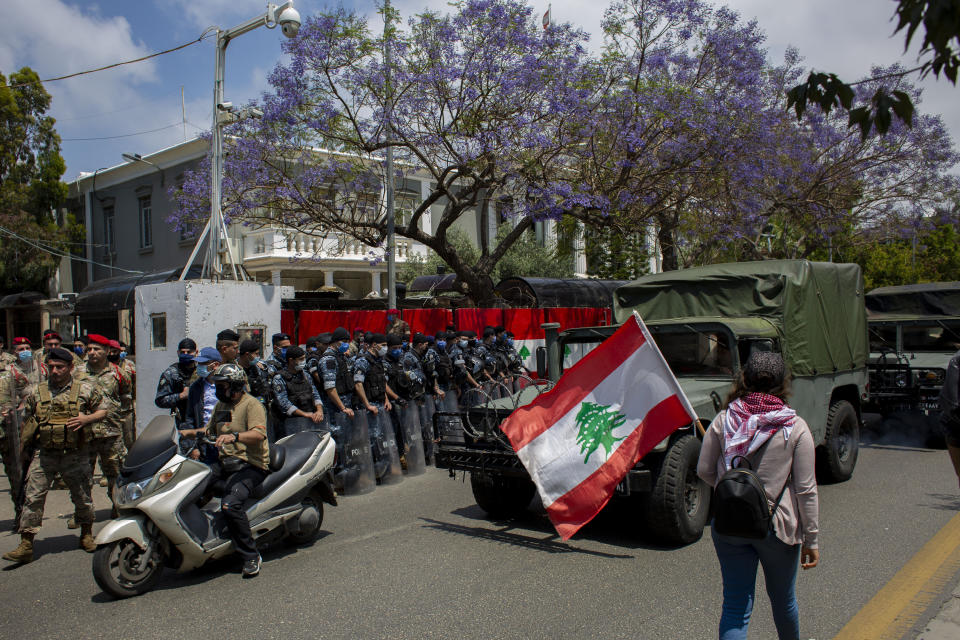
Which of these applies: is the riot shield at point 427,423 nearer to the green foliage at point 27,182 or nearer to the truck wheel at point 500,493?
the truck wheel at point 500,493

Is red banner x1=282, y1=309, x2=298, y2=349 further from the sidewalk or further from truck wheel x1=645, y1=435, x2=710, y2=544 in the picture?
the sidewalk

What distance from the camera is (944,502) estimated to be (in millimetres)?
7176

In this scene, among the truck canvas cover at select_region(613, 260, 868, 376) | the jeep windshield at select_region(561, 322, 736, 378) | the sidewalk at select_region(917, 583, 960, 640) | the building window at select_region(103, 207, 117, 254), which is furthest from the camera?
the building window at select_region(103, 207, 117, 254)

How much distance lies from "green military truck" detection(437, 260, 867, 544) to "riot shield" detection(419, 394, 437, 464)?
2735 millimetres

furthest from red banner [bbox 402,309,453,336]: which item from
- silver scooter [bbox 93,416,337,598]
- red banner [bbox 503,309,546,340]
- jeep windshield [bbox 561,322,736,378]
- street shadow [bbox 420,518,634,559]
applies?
silver scooter [bbox 93,416,337,598]

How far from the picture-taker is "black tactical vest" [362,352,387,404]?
9141 millimetres

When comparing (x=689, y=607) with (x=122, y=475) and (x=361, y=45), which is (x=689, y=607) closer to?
(x=122, y=475)

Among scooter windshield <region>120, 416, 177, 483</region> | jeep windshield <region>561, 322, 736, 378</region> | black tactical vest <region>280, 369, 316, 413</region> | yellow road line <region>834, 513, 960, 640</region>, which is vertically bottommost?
yellow road line <region>834, 513, 960, 640</region>

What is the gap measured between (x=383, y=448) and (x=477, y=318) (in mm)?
6651

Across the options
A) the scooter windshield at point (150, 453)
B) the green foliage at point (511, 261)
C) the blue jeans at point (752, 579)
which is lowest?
the blue jeans at point (752, 579)

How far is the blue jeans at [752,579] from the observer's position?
10.8ft

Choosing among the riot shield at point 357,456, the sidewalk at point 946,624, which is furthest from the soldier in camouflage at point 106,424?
the sidewalk at point 946,624

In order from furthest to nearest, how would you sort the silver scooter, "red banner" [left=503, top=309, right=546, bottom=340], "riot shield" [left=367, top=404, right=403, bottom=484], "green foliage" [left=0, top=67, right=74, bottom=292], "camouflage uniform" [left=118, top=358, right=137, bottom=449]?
"green foliage" [left=0, top=67, right=74, bottom=292], "red banner" [left=503, top=309, right=546, bottom=340], "riot shield" [left=367, top=404, right=403, bottom=484], "camouflage uniform" [left=118, top=358, right=137, bottom=449], the silver scooter

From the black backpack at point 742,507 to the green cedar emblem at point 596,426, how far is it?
90.0 inches
